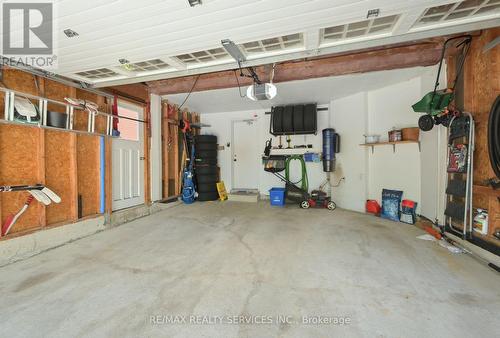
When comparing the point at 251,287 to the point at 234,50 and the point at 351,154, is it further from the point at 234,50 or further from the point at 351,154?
the point at 351,154

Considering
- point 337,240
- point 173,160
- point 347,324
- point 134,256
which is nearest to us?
point 347,324

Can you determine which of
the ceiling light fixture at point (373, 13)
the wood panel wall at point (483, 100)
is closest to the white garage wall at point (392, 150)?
the wood panel wall at point (483, 100)

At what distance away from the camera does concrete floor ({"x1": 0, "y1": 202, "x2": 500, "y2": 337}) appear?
1334 millimetres

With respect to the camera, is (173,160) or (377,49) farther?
(173,160)

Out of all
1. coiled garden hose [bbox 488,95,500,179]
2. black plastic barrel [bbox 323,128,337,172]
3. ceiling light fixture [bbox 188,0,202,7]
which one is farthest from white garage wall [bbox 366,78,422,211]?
ceiling light fixture [bbox 188,0,202,7]

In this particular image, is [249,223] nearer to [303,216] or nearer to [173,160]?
[303,216]

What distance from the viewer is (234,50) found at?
2.16 metres

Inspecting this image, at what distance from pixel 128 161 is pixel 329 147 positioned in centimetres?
413

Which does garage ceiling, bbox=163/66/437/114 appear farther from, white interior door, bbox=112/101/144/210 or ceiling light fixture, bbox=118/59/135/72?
ceiling light fixture, bbox=118/59/135/72

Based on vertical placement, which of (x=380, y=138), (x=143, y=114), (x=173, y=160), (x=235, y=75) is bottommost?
(x=173, y=160)

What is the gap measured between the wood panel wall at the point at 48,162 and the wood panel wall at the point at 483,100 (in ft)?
16.9

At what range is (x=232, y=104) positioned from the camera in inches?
203

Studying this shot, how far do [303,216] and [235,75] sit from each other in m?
2.83

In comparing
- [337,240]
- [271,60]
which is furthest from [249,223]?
[271,60]
